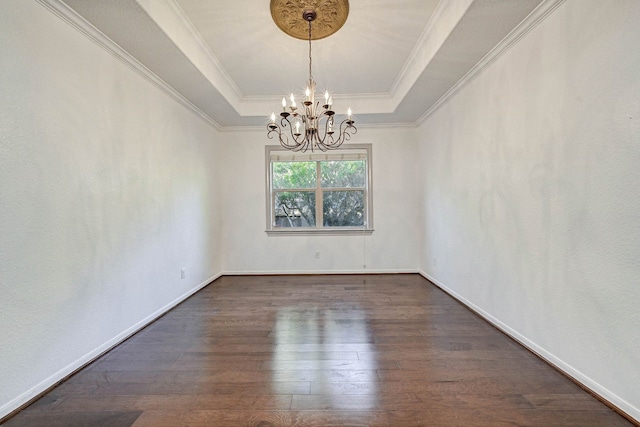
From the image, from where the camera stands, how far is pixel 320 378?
1.81 m

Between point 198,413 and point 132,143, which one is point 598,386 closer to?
point 198,413

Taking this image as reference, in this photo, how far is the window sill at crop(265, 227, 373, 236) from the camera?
466 cm

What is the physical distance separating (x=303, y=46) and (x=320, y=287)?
2984 millimetres

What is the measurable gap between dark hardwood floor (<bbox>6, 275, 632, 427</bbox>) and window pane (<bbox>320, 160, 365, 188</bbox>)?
2.40 metres

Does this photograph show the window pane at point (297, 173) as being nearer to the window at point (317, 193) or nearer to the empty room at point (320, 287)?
the window at point (317, 193)

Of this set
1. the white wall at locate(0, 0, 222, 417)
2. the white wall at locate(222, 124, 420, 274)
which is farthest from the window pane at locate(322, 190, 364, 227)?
the white wall at locate(0, 0, 222, 417)

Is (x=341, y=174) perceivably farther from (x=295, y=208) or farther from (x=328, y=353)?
(x=328, y=353)

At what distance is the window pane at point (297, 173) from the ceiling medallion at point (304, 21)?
2.39m

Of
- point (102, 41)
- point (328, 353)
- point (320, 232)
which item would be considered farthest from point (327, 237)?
point (102, 41)

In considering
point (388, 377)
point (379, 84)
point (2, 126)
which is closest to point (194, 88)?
point (2, 126)

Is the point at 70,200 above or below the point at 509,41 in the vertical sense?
below

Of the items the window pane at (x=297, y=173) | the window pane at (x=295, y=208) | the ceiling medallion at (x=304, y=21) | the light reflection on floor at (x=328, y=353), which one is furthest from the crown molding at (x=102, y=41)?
the light reflection on floor at (x=328, y=353)

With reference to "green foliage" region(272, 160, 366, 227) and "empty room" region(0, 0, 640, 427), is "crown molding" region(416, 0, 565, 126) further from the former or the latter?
"green foliage" region(272, 160, 366, 227)

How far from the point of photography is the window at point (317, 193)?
4.76 meters
